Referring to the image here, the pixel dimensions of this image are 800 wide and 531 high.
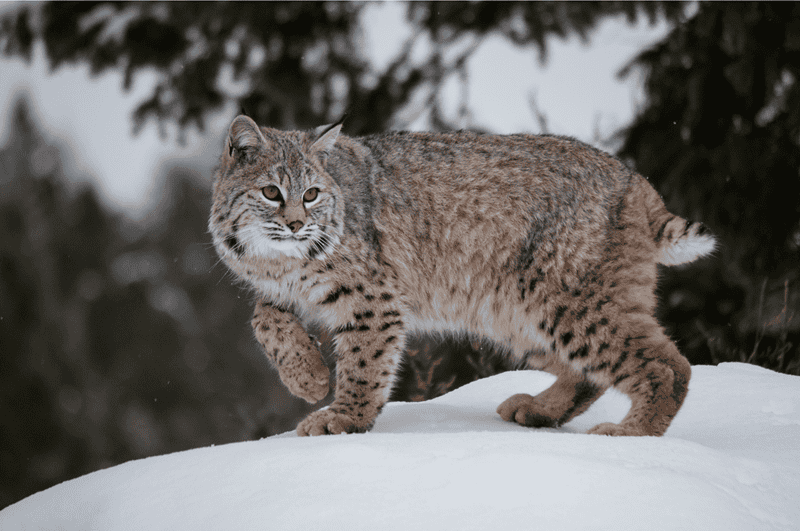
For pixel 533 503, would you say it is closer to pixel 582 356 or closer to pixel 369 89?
pixel 582 356

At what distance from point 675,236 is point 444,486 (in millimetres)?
1733

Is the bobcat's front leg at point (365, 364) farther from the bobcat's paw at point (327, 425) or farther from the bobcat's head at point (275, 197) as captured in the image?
the bobcat's head at point (275, 197)

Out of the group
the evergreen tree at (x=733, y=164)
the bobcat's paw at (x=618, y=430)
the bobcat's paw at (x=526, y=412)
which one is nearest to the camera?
the bobcat's paw at (x=618, y=430)

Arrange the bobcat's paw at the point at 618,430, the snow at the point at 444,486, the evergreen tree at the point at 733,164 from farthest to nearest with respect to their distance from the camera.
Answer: the evergreen tree at the point at 733,164 < the bobcat's paw at the point at 618,430 < the snow at the point at 444,486

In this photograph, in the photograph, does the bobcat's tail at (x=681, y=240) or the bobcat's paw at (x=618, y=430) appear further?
the bobcat's tail at (x=681, y=240)

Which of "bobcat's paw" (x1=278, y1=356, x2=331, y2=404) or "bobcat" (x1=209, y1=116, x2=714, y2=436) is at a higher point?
"bobcat" (x1=209, y1=116, x2=714, y2=436)

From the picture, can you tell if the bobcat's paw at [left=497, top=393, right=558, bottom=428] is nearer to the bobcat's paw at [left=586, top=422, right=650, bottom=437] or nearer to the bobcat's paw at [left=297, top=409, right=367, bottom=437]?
the bobcat's paw at [left=586, top=422, right=650, bottom=437]

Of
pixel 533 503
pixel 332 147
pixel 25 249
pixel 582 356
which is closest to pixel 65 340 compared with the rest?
pixel 25 249

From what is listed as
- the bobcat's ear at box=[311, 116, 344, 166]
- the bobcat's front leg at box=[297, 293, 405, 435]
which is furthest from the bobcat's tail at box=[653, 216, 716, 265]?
the bobcat's ear at box=[311, 116, 344, 166]

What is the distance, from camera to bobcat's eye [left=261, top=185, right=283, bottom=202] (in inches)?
115

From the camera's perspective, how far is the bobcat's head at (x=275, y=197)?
2.90 metres

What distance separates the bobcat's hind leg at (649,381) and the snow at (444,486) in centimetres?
22

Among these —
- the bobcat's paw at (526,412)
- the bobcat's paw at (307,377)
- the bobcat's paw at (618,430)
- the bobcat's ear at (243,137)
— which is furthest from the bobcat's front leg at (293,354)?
the bobcat's paw at (618,430)

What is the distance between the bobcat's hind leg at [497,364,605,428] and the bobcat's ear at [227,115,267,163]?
1712mm
